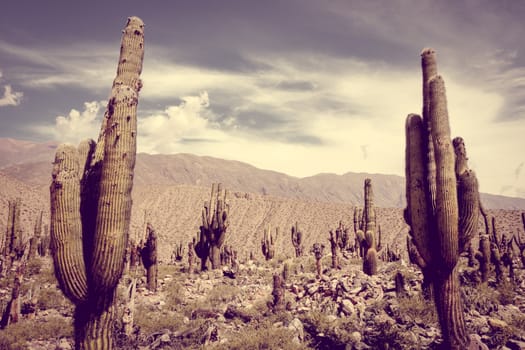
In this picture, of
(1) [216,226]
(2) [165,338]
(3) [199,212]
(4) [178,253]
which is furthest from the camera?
(3) [199,212]

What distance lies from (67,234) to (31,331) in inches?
245

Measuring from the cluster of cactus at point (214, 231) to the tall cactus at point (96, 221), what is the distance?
1392 centimetres

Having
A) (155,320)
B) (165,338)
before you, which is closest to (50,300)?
(155,320)

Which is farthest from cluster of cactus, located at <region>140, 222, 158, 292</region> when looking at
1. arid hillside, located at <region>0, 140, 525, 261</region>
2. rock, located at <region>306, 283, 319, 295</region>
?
arid hillside, located at <region>0, 140, 525, 261</region>

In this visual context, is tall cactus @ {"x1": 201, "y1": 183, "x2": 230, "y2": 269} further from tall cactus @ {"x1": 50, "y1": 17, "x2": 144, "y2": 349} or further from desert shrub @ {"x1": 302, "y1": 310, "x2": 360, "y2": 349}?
tall cactus @ {"x1": 50, "y1": 17, "x2": 144, "y2": 349}

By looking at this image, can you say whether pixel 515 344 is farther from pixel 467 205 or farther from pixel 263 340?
pixel 263 340

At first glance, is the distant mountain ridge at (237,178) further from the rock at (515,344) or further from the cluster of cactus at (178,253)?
the rock at (515,344)

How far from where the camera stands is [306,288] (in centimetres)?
1298

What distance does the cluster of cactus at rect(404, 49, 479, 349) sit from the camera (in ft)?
21.7

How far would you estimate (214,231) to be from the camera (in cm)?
1939

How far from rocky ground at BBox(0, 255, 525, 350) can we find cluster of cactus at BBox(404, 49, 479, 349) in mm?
1401

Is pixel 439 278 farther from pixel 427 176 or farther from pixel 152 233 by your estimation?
pixel 152 233

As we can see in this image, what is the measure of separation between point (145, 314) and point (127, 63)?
321 inches

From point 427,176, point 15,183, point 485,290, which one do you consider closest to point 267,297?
point 485,290
